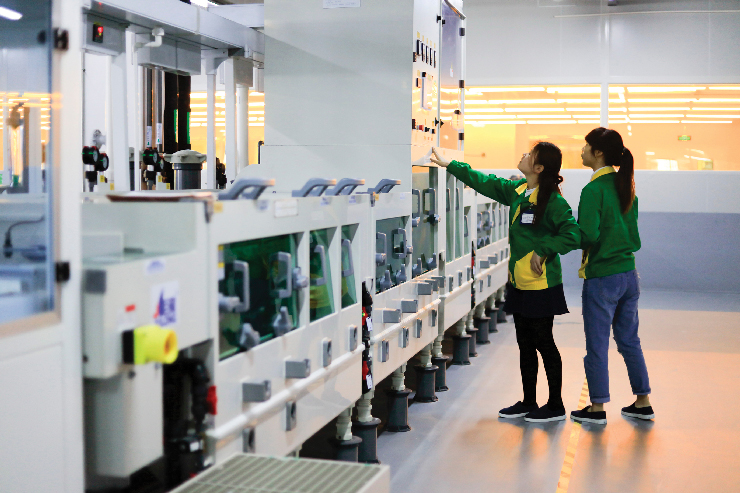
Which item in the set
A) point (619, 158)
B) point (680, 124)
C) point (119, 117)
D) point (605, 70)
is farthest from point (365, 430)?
point (680, 124)

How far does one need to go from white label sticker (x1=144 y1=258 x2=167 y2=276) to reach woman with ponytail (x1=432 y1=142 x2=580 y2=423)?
7.63 feet

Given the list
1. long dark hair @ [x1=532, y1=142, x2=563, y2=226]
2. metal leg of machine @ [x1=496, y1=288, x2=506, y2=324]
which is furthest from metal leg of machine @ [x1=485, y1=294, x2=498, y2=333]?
long dark hair @ [x1=532, y1=142, x2=563, y2=226]

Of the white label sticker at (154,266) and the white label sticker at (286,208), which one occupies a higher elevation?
the white label sticker at (286,208)

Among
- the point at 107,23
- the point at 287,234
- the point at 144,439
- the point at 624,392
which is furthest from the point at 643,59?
the point at 144,439

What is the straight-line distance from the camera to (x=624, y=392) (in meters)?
4.56

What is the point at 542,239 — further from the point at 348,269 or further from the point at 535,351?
the point at 348,269

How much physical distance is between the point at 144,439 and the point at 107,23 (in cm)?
243

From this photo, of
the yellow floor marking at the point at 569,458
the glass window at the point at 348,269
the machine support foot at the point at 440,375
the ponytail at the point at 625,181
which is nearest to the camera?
the glass window at the point at 348,269

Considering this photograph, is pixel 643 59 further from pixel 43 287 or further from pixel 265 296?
pixel 43 287

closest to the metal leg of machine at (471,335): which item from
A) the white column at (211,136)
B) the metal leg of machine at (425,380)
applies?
the metal leg of machine at (425,380)

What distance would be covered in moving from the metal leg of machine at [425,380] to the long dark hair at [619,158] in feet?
4.48

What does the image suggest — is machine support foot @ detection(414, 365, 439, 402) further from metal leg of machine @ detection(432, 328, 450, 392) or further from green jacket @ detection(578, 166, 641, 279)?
green jacket @ detection(578, 166, 641, 279)

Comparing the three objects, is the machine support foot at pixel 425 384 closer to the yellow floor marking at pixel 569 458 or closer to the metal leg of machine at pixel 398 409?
the metal leg of machine at pixel 398 409

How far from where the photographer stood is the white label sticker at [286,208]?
2326 millimetres
